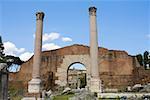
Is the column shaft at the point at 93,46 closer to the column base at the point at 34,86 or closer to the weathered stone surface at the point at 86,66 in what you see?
the column base at the point at 34,86

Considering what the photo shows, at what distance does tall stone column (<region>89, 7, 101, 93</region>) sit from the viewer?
19.0 m

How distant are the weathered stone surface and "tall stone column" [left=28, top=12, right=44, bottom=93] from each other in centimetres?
1290

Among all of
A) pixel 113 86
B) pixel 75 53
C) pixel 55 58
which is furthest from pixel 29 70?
pixel 113 86

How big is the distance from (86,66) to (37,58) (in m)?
13.5

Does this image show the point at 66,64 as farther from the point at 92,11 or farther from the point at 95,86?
the point at 95,86

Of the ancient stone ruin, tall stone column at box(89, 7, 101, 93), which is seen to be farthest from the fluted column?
the ancient stone ruin

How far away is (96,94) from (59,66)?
1642 cm

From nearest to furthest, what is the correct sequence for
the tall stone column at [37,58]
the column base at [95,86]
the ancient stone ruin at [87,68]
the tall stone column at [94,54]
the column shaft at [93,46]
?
the column base at [95,86] < the tall stone column at [94,54] < the tall stone column at [37,58] < the column shaft at [93,46] < the ancient stone ruin at [87,68]

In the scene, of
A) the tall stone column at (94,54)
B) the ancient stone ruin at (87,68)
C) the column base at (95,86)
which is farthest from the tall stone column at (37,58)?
the ancient stone ruin at (87,68)

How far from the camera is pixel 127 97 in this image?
16625 mm

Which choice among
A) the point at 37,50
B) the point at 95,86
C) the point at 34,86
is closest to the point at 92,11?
the point at 37,50

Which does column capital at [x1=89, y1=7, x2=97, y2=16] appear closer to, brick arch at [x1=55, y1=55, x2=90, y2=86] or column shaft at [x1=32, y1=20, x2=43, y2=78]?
column shaft at [x1=32, y1=20, x2=43, y2=78]

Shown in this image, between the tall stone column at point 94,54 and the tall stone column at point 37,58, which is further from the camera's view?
the tall stone column at point 37,58

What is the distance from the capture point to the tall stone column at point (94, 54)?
19.0 metres
